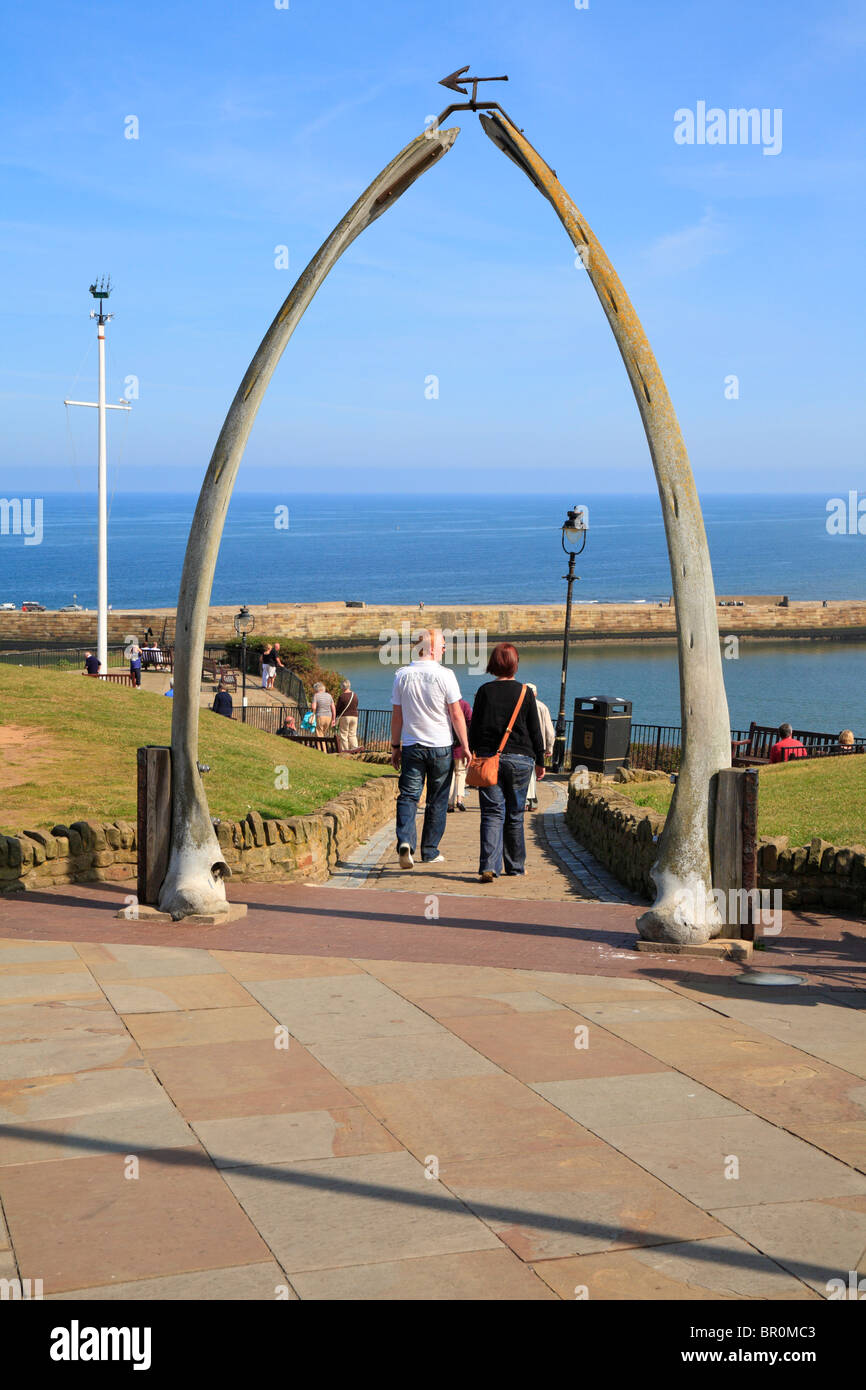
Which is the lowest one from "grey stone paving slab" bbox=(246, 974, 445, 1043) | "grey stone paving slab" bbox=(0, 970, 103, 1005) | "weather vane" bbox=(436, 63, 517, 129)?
"grey stone paving slab" bbox=(246, 974, 445, 1043)

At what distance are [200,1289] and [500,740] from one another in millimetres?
6253

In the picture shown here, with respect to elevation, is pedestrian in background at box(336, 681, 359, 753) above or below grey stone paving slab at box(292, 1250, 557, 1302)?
above

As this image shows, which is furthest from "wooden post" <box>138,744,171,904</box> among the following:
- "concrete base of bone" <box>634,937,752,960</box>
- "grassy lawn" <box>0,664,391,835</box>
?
"concrete base of bone" <box>634,937,752,960</box>

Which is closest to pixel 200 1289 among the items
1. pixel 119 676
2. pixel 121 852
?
pixel 121 852

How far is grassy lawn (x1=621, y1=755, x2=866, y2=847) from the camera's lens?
422 inches

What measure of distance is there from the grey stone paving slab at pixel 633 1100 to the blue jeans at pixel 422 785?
466cm

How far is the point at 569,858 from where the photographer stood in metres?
12.9

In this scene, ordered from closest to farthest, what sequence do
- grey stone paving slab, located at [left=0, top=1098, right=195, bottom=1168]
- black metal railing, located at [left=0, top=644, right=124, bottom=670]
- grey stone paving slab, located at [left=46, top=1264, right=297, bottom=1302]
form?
grey stone paving slab, located at [left=46, top=1264, right=297, bottom=1302] < grey stone paving slab, located at [left=0, top=1098, right=195, bottom=1168] < black metal railing, located at [left=0, top=644, right=124, bottom=670]

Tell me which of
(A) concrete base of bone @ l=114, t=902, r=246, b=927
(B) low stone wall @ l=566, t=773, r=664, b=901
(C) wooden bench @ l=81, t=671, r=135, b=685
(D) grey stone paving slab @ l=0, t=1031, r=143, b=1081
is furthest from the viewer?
(C) wooden bench @ l=81, t=671, r=135, b=685

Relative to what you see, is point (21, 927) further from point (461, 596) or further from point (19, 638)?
point (461, 596)

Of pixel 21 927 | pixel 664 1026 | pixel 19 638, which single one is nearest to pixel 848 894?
pixel 664 1026

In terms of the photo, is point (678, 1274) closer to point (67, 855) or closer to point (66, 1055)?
point (66, 1055)

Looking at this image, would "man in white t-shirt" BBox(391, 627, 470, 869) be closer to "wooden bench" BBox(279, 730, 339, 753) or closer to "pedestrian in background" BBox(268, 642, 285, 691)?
"wooden bench" BBox(279, 730, 339, 753)
